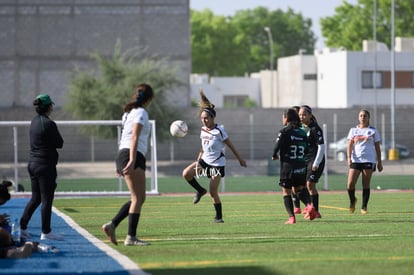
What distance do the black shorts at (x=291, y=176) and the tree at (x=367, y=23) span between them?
292 ft

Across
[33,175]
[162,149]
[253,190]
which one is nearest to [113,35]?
[162,149]

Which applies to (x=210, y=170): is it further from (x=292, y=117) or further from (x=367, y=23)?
(x=367, y=23)

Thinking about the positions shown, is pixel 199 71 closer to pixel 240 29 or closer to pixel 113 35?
pixel 240 29

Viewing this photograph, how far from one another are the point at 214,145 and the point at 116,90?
38.6m

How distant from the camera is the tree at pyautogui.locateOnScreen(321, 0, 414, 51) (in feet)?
350

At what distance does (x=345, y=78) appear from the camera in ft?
269

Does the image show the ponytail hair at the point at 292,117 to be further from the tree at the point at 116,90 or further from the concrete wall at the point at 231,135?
the tree at the point at 116,90

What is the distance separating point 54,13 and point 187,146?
1589 centimetres

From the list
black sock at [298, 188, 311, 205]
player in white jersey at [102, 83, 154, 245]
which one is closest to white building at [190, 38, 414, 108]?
black sock at [298, 188, 311, 205]

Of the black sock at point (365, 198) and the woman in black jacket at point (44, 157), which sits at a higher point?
the woman in black jacket at point (44, 157)

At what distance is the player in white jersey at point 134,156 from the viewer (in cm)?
1368

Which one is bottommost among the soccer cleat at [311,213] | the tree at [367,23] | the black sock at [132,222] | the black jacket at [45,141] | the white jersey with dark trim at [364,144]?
the soccer cleat at [311,213]

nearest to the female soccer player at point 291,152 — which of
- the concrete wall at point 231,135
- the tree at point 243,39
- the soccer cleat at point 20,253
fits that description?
the soccer cleat at point 20,253

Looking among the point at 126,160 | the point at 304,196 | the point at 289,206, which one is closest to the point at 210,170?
the point at 289,206
